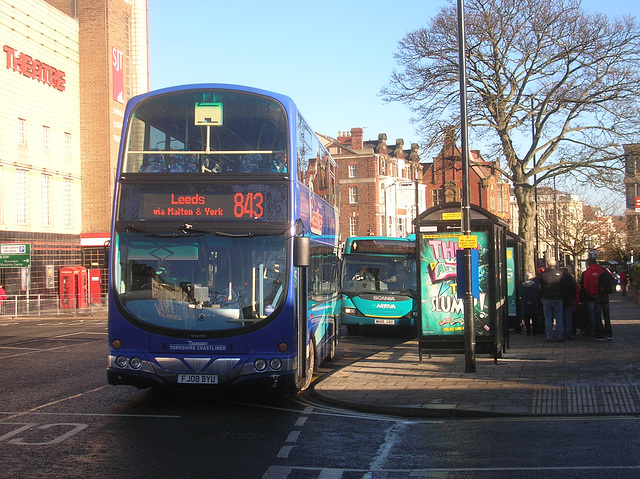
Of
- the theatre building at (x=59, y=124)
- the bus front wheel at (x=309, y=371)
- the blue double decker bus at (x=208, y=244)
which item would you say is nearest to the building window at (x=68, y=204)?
the theatre building at (x=59, y=124)

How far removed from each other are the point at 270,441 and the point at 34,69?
4206 cm

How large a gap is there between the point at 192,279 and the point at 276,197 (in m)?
1.50

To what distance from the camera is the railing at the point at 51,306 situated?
117 feet

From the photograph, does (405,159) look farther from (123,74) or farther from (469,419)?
(469,419)

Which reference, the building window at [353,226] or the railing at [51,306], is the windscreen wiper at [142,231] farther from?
the building window at [353,226]

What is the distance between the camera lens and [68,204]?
49.4 m

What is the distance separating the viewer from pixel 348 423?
29.4ft

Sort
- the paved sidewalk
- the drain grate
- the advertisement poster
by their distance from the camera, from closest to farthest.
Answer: the drain grate → the paved sidewalk → the advertisement poster

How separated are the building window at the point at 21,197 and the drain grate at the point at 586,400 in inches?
1519

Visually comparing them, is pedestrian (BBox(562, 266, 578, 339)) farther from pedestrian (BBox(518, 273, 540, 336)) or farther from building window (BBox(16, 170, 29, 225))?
building window (BBox(16, 170, 29, 225))

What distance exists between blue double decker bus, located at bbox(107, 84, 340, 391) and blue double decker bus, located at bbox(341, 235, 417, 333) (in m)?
11.3

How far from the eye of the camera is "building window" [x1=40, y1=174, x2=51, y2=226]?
46.2 m

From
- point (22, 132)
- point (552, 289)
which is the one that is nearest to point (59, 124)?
point (22, 132)

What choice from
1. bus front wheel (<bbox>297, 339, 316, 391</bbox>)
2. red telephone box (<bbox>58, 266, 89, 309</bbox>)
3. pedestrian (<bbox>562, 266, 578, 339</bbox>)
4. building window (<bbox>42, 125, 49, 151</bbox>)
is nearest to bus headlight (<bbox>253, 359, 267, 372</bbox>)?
bus front wheel (<bbox>297, 339, 316, 391</bbox>)
